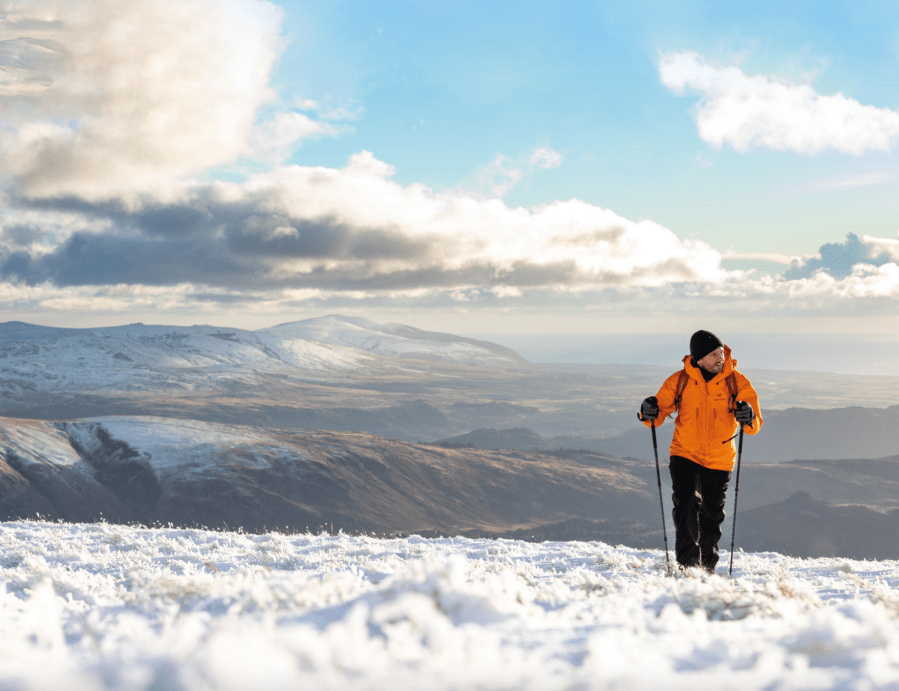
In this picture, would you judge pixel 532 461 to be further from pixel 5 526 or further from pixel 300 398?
pixel 300 398

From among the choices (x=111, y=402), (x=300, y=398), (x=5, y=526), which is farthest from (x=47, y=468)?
(x=300, y=398)

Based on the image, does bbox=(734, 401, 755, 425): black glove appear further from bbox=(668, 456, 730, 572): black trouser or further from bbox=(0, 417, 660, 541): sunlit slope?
bbox=(0, 417, 660, 541): sunlit slope

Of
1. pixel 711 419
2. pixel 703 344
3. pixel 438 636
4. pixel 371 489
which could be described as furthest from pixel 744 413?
pixel 371 489

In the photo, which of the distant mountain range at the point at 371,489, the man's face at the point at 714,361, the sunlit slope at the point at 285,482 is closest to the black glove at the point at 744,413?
the man's face at the point at 714,361

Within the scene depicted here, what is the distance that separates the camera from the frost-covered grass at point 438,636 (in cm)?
229

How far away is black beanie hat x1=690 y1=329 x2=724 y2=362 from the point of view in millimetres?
6289

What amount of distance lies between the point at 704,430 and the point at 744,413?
445 millimetres

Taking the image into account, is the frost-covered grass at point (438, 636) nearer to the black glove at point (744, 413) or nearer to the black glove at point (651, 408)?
the black glove at point (744, 413)

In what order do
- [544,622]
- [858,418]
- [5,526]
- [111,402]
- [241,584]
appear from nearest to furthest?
[544,622] → [241,584] → [5,526] → [111,402] → [858,418]

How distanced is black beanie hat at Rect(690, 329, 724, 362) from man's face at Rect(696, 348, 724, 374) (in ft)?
0.13

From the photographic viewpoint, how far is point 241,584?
4141 mm

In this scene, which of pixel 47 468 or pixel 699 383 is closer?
pixel 699 383

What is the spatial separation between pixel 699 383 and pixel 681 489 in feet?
3.97

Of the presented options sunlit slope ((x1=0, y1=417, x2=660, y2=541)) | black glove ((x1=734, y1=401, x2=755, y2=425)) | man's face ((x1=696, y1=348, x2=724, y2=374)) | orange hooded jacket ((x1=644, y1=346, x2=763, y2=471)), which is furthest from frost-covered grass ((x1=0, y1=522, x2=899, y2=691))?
sunlit slope ((x1=0, y1=417, x2=660, y2=541))
